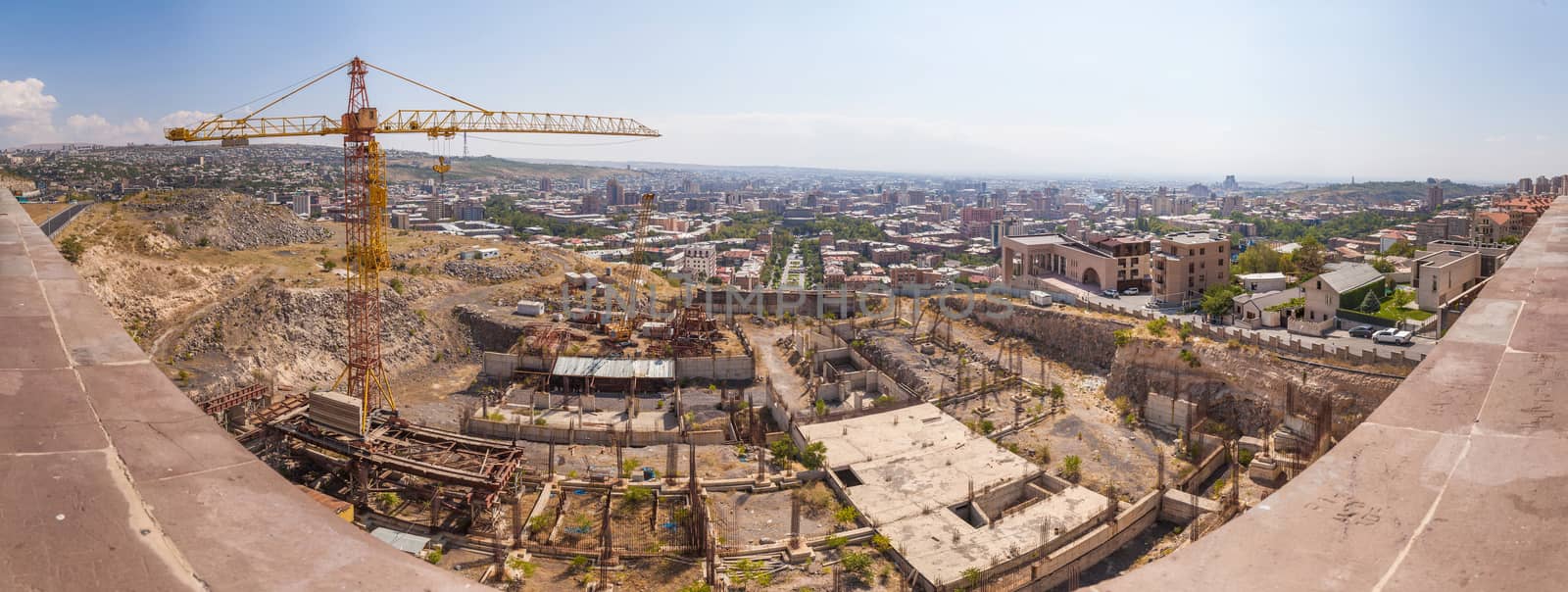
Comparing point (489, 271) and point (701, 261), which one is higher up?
point (489, 271)

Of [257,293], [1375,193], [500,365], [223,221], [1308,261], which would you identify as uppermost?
[1375,193]

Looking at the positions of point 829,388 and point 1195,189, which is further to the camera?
point 1195,189

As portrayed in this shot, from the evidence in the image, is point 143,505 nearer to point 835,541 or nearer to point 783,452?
point 835,541

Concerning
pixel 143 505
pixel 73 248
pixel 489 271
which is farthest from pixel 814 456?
pixel 73 248

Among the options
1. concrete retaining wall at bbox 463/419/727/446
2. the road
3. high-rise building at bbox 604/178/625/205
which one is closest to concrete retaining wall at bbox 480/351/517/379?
concrete retaining wall at bbox 463/419/727/446

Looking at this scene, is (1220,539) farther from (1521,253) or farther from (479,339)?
(479,339)

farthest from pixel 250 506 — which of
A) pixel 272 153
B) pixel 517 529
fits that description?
pixel 272 153

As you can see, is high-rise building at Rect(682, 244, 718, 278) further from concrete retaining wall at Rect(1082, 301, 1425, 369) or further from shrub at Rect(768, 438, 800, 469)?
shrub at Rect(768, 438, 800, 469)
